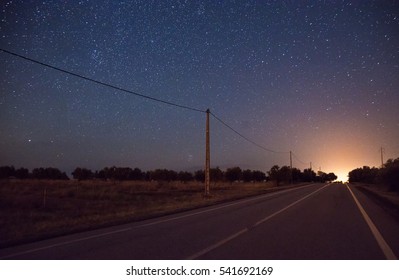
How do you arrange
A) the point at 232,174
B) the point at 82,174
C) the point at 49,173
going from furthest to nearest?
the point at 49,173, the point at 82,174, the point at 232,174

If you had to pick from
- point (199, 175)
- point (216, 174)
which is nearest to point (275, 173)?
point (216, 174)

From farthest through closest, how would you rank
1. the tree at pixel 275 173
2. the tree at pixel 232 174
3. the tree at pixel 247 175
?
1. the tree at pixel 247 175
2. the tree at pixel 232 174
3. the tree at pixel 275 173

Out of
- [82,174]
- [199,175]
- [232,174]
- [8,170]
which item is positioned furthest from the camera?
[82,174]

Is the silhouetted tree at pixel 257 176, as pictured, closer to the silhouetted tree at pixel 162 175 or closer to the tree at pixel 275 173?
the silhouetted tree at pixel 162 175

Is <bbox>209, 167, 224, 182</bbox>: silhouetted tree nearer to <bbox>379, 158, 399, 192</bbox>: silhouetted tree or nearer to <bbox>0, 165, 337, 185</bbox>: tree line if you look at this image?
<bbox>0, 165, 337, 185</bbox>: tree line

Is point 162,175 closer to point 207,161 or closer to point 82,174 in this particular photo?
point 82,174

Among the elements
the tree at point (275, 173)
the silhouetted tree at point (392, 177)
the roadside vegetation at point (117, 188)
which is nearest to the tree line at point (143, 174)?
the roadside vegetation at point (117, 188)

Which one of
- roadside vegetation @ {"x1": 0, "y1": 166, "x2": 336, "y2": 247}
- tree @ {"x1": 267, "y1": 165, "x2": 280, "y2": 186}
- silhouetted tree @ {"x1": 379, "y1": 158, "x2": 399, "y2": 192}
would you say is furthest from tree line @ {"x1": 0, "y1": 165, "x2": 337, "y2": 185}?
silhouetted tree @ {"x1": 379, "y1": 158, "x2": 399, "y2": 192}

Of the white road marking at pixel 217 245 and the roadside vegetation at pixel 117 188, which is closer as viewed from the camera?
the white road marking at pixel 217 245

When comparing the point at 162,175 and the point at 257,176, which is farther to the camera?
the point at 257,176

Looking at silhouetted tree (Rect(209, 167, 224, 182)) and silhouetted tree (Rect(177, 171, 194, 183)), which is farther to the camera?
silhouetted tree (Rect(177, 171, 194, 183))
